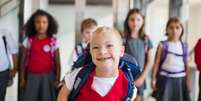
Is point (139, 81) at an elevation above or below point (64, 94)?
below

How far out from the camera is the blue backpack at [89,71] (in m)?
1.56

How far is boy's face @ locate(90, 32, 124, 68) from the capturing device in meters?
1.49

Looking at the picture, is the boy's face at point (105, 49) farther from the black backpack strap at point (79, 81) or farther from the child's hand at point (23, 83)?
the child's hand at point (23, 83)

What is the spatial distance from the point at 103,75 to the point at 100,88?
0.07m

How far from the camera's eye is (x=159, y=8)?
4113 mm

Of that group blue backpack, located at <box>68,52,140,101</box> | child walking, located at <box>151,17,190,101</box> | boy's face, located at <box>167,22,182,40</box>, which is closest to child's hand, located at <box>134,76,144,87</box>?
child walking, located at <box>151,17,190,101</box>

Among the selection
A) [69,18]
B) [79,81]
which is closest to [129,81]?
[79,81]

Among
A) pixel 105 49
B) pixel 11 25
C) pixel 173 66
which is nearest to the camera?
pixel 105 49

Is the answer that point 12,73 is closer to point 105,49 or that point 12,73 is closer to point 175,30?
point 175,30

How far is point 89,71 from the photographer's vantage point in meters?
1.60

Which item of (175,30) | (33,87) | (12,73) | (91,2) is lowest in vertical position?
(33,87)

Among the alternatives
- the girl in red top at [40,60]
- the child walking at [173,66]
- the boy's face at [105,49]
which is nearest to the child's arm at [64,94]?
the boy's face at [105,49]

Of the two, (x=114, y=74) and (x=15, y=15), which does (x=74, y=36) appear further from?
(x=114, y=74)

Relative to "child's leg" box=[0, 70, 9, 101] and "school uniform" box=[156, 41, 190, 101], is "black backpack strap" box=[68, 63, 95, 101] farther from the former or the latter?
"school uniform" box=[156, 41, 190, 101]
